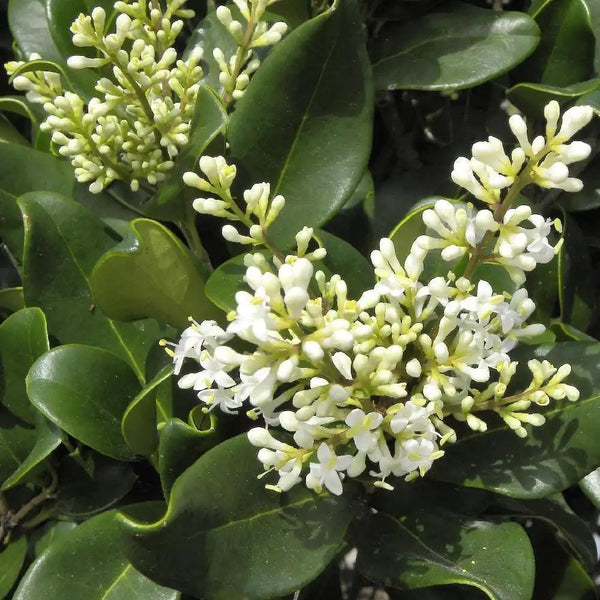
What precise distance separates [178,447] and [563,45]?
116 cm

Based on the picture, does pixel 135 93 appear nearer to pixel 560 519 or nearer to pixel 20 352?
pixel 20 352

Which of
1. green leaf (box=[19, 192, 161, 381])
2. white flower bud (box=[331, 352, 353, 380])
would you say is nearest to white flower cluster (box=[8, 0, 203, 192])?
green leaf (box=[19, 192, 161, 381])

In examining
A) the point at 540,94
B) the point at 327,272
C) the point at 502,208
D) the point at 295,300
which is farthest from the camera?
the point at 540,94

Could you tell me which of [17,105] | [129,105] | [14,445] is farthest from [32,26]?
[14,445]

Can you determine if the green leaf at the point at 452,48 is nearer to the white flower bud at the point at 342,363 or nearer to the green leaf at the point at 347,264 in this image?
the green leaf at the point at 347,264

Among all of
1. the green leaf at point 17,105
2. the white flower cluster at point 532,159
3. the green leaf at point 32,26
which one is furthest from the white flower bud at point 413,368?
the green leaf at point 32,26

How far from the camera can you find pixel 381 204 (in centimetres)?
193

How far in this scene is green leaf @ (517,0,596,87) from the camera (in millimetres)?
1685

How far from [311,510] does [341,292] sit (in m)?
0.44

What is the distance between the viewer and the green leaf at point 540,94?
5.10 feet

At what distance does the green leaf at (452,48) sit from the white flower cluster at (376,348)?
1.82 ft

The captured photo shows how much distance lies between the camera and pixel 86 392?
1.51 meters

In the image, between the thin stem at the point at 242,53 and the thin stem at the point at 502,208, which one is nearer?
the thin stem at the point at 502,208

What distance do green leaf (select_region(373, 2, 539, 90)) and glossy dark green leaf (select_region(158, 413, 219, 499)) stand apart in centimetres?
87
